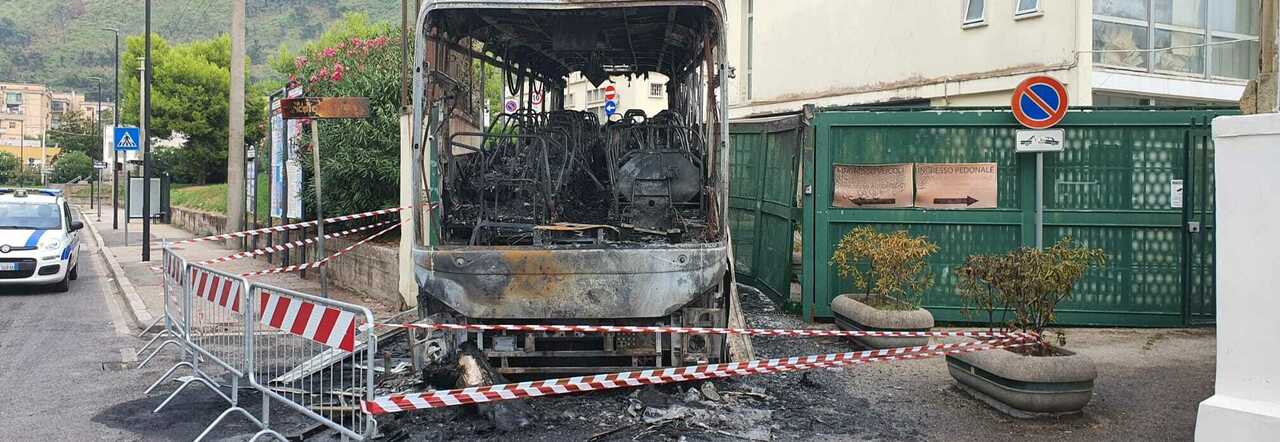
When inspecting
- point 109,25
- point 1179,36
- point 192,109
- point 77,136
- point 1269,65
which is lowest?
point 1269,65

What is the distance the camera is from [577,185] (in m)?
8.09

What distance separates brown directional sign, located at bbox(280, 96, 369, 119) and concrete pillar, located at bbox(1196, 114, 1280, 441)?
7107 mm

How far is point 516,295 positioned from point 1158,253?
6578mm

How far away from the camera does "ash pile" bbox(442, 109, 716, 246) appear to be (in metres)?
7.03

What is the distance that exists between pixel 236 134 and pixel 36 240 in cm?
560

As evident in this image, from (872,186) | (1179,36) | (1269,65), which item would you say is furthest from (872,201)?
(1179,36)

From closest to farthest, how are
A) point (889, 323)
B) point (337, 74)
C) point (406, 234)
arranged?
1. point (889, 323)
2. point (406, 234)
3. point (337, 74)

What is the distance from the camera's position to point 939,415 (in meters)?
6.42

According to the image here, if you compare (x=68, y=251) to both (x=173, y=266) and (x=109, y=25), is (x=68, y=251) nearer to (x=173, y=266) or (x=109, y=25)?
(x=173, y=266)

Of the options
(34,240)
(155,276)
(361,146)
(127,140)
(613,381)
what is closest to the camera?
(613,381)

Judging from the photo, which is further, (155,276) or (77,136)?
(77,136)

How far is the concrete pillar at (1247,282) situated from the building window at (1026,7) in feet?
34.5

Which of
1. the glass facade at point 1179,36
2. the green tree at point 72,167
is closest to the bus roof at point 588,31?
the glass facade at point 1179,36

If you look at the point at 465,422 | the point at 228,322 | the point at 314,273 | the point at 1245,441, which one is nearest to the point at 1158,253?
the point at 1245,441
